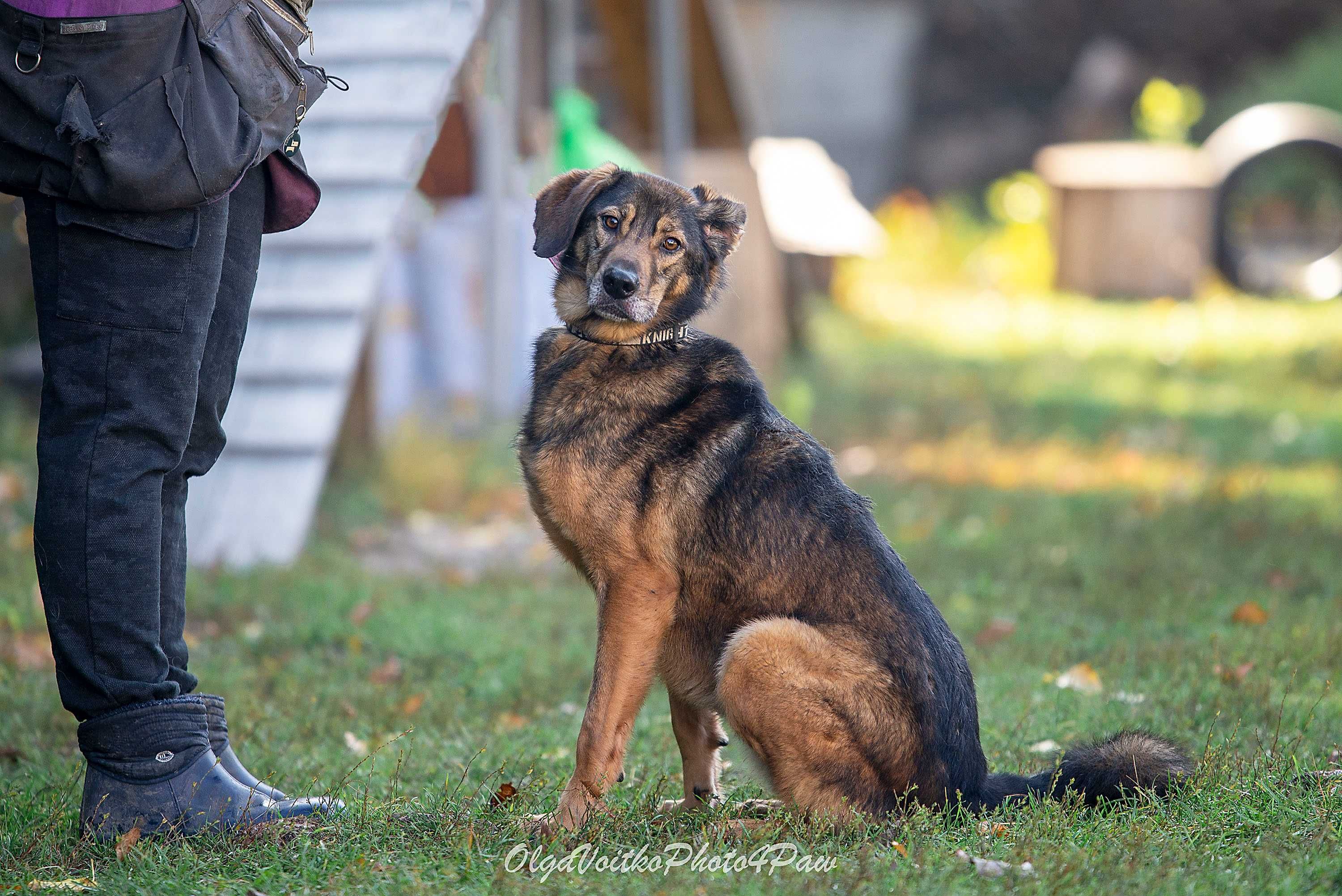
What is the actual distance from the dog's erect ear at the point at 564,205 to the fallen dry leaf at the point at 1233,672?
2.56 meters

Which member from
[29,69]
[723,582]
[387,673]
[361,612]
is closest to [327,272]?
[361,612]

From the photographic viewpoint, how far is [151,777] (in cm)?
282

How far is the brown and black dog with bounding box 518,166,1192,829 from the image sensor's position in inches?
114

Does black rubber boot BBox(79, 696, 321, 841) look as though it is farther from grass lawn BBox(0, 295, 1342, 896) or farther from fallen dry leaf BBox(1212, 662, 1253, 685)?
fallen dry leaf BBox(1212, 662, 1253, 685)

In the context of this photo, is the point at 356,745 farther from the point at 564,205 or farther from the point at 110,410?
the point at 564,205

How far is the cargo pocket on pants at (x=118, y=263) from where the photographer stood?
262 cm

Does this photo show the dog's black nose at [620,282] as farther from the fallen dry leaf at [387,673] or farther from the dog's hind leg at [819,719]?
the fallen dry leaf at [387,673]

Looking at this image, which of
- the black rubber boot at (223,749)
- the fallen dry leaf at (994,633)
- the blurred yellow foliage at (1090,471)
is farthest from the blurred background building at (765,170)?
the fallen dry leaf at (994,633)

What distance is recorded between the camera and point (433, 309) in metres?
8.91

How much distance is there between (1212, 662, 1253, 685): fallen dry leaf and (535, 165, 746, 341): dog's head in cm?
217

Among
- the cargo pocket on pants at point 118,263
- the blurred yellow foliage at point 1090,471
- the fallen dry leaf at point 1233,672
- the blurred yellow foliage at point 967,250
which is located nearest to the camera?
the cargo pocket on pants at point 118,263

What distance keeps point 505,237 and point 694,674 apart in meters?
6.07

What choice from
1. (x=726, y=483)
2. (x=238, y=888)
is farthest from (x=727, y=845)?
(x=238, y=888)

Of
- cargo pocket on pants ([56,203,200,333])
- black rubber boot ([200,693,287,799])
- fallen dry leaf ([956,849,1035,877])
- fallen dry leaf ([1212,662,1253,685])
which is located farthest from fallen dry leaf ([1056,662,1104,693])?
cargo pocket on pants ([56,203,200,333])
